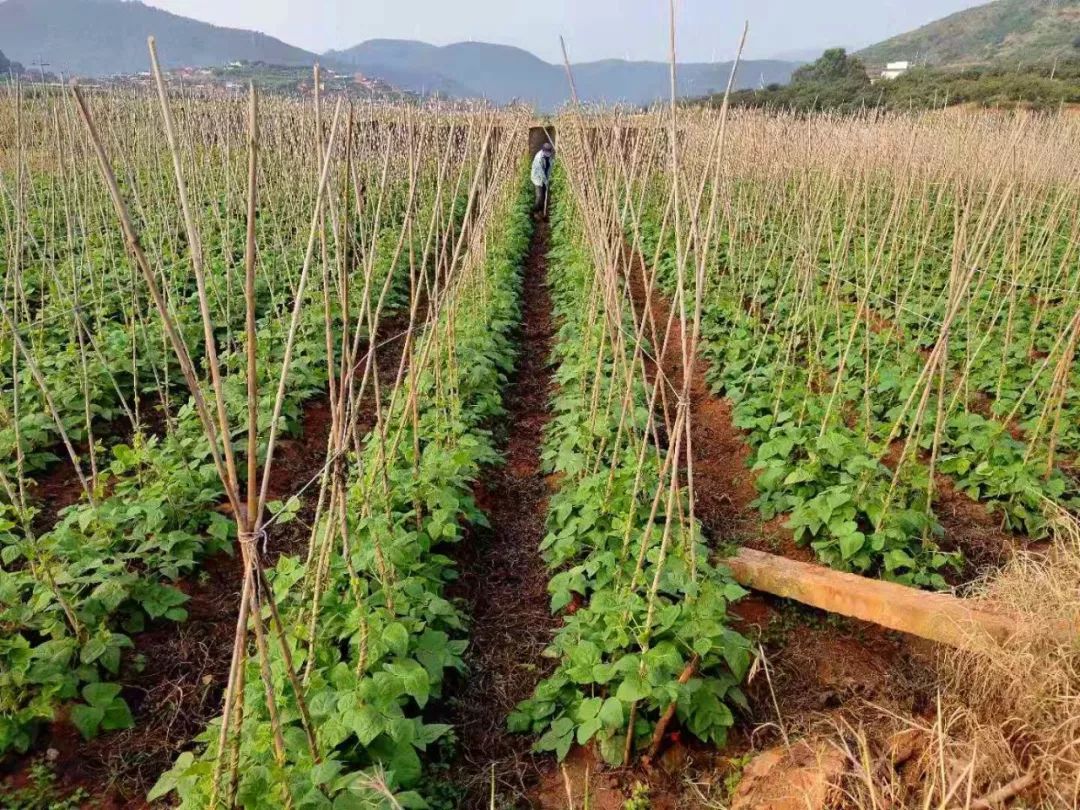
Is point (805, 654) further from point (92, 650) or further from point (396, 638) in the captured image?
point (92, 650)

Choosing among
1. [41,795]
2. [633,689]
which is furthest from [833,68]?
[41,795]

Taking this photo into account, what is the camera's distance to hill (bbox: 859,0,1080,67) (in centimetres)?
5025

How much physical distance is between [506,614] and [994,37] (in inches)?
3081

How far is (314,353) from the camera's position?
6.04m

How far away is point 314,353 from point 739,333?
3927 mm

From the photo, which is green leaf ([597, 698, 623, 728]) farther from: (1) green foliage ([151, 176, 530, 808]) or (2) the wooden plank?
(2) the wooden plank

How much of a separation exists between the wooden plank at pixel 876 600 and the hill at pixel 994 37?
5284 centimetres

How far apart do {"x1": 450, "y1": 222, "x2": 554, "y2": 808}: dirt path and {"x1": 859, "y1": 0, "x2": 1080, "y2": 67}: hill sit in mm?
52123

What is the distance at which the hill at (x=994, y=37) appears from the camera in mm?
50250

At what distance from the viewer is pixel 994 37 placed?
201ft

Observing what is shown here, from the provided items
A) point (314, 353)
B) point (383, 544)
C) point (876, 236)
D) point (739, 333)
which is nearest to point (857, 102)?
point (876, 236)

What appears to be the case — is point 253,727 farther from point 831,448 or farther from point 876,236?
point 876,236

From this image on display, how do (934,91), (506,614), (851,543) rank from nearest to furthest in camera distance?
(851,543), (506,614), (934,91)

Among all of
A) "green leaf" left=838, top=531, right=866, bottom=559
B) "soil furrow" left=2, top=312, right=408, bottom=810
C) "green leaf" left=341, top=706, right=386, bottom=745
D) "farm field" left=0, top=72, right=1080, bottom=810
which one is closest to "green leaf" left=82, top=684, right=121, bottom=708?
"farm field" left=0, top=72, right=1080, bottom=810
